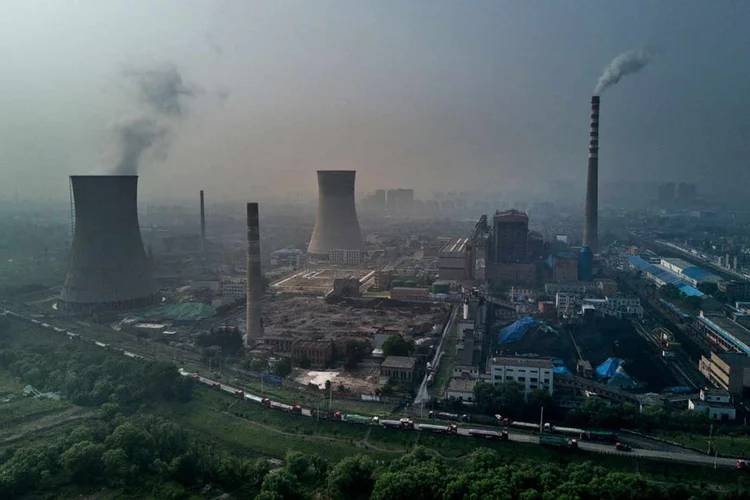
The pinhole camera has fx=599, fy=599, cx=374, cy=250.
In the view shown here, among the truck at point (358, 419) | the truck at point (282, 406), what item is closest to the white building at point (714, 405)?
the truck at point (358, 419)

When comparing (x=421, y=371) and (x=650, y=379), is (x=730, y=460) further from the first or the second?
(x=421, y=371)

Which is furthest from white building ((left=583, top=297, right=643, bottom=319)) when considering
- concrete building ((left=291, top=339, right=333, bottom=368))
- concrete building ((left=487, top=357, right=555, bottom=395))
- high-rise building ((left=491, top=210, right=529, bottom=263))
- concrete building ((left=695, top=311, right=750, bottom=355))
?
concrete building ((left=291, top=339, right=333, bottom=368))

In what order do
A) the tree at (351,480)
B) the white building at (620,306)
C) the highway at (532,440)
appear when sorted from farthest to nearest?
the white building at (620,306)
the highway at (532,440)
the tree at (351,480)

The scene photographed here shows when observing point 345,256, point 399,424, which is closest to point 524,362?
point 399,424

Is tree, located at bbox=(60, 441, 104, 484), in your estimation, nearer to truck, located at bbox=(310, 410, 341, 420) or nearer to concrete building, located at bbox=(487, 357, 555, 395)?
truck, located at bbox=(310, 410, 341, 420)

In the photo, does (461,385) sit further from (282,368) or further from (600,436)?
(282,368)

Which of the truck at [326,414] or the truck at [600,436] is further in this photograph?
the truck at [326,414]

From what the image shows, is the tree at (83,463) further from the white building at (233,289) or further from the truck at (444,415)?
the white building at (233,289)
